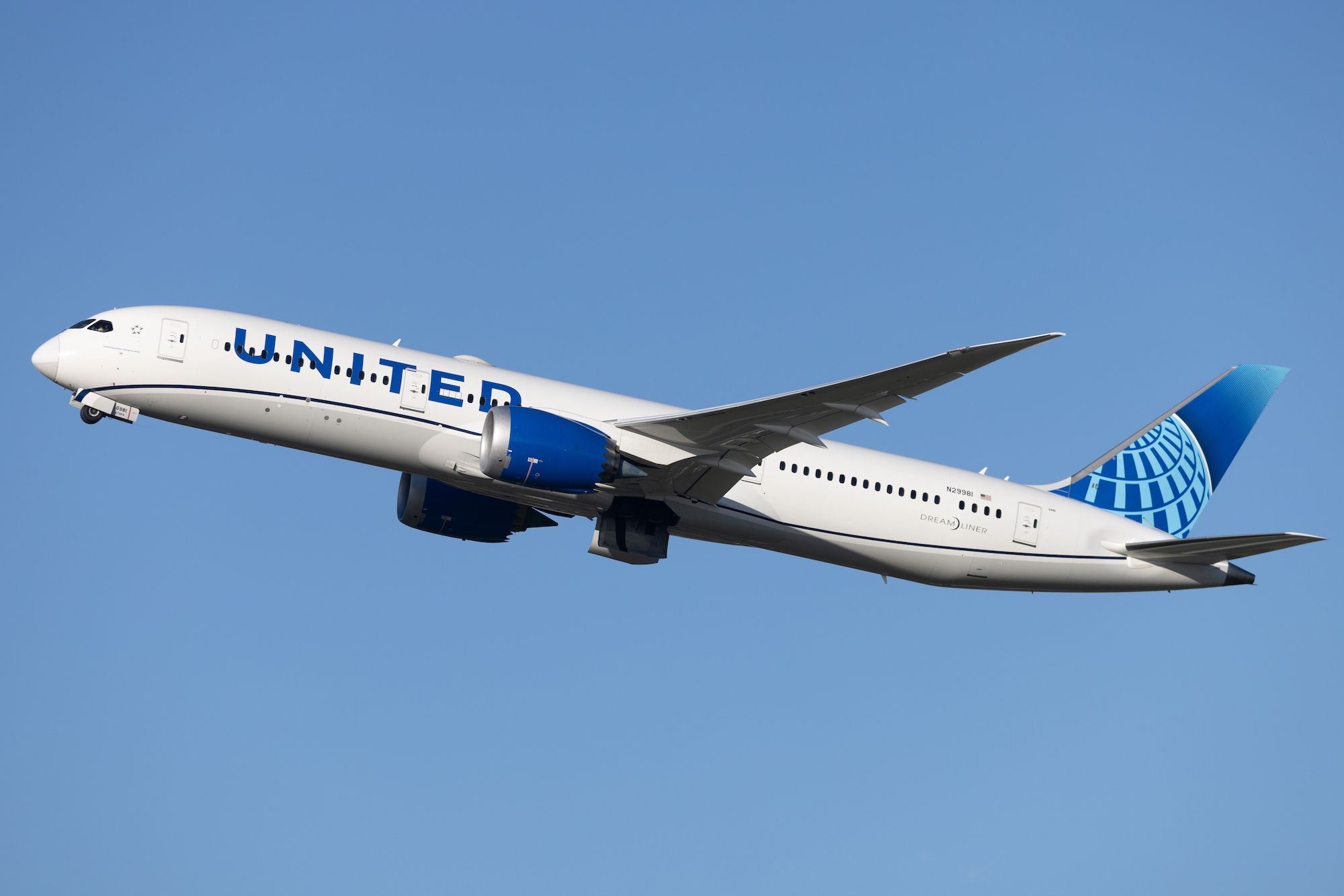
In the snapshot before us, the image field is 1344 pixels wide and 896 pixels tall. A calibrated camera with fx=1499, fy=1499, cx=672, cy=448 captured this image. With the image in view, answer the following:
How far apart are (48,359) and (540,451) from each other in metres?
12.1

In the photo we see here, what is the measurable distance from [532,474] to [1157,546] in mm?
17827

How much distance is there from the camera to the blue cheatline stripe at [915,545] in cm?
3797

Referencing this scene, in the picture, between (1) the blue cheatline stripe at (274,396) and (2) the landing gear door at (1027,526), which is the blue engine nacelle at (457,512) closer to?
(1) the blue cheatline stripe at (274,396)

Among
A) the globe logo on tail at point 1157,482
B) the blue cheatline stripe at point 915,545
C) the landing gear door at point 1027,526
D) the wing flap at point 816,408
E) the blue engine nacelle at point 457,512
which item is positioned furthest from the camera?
the globe logo on tail at point 1157,482

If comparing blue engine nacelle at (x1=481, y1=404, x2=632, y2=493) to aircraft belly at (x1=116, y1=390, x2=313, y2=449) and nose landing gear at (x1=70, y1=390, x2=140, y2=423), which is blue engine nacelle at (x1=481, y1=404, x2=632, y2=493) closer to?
aircraft belly at (x1=116, y1=390, x2=313, y2=449)

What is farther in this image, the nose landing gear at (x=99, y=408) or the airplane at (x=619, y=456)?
the nose landing gear at (x=99, y=408)

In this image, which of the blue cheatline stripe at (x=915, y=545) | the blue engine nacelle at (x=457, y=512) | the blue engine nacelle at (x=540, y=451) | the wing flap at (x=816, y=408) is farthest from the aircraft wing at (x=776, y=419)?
the blue engine nacelle at (x=457, y=512)

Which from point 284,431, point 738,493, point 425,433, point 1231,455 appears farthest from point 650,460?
point 1231,455

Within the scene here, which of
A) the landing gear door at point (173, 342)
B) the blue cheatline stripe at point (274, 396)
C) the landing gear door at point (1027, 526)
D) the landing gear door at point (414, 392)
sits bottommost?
the landing gear door at point (1027, 526)

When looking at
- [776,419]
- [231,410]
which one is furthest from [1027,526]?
[231,410]

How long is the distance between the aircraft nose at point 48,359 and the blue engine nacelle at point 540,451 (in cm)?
1045

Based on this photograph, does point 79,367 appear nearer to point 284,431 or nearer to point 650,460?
point 284,431

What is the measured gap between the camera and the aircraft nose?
35719 mm

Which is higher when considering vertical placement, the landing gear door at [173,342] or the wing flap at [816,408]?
the landing gear door at [173,342]
